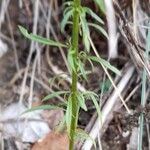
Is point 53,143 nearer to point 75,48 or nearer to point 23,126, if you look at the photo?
point 23,126

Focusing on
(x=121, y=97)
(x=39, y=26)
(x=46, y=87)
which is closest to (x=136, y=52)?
(x=121, y=97)

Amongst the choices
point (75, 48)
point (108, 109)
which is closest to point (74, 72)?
point (75, 48)

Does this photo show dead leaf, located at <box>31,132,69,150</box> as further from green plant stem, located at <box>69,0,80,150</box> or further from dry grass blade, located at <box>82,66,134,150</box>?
green plant stem, located at <box>69,0,80,150</box>

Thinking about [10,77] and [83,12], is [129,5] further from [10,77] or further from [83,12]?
[83,12]

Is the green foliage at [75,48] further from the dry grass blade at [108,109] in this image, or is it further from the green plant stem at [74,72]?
the dry grass blade at [108,109]

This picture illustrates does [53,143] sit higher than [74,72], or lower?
lower

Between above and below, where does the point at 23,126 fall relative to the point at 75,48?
below

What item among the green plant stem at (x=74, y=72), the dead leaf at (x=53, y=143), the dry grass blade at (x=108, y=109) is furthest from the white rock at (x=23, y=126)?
the green plant stem at (x=74, y=72)

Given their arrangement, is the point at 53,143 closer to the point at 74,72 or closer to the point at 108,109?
the point at 108,109

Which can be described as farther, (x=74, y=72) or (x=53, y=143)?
(x=53, y=143)
